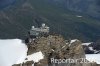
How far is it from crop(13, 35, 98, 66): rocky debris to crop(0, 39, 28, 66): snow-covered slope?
1147 millimetres

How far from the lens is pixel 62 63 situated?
6359 centimetres

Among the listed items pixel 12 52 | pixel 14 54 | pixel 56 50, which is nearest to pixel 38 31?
pixel 12 52

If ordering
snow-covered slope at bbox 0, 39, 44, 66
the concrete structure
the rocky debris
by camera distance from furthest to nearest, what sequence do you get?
the concrete structure
snow-covered slope at bbox 0, 39, 44, 66
the rocky debris

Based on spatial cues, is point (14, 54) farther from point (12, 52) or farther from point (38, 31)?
point (38, 31)

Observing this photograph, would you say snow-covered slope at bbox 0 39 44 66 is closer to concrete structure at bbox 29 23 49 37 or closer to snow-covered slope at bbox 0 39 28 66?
snow-covered slope at bbox 0 39 28 66

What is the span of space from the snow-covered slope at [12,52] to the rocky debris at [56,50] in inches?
45.2

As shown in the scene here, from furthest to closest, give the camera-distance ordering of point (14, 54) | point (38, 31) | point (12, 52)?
point (38, 31)
point (12, 52)
point (14, 54)

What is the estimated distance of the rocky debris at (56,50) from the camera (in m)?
63.7

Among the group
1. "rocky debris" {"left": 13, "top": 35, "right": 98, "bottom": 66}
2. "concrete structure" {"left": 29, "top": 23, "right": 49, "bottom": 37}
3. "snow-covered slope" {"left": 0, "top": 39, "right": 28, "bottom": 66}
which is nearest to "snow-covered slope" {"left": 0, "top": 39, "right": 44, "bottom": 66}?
"snow-covered slope" {"left": 0, "top": 39, "right": 28, "bottom": 66}

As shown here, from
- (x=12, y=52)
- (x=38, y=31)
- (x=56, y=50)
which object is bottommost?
(x=56, y=50)

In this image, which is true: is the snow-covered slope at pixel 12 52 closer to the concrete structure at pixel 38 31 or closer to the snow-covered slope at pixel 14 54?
the snow-covered slope at pixel 14 54

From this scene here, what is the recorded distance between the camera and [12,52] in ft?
222

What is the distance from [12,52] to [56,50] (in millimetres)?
6198

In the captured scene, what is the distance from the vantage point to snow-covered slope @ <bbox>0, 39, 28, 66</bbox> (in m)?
65.1
